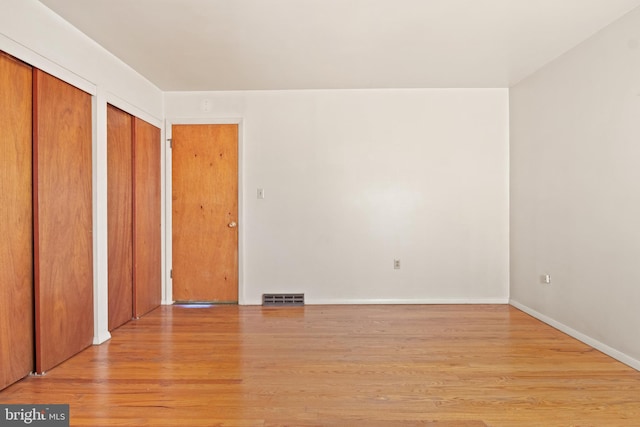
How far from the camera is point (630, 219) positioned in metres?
2.67

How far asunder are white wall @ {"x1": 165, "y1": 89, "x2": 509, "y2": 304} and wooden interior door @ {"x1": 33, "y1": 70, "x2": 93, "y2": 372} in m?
1.72

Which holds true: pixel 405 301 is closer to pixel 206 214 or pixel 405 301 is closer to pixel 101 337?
pixel 206 214

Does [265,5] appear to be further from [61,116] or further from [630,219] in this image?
[630,219]

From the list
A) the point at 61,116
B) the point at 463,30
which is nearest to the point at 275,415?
the point at 61,116

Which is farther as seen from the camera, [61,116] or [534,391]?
[61,116]

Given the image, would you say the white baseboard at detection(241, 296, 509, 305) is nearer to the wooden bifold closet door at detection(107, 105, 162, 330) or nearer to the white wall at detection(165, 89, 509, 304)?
the white wall at detection(165, 89, 509, 304)

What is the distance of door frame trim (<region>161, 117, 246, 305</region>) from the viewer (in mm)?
4449

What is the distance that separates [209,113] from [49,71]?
199 cm

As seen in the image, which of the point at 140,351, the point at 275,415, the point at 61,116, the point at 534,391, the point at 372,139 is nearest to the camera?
the point at 275,415

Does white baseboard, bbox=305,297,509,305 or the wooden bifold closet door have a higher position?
the wooden bifold closet door

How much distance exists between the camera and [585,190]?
A: 123 inches

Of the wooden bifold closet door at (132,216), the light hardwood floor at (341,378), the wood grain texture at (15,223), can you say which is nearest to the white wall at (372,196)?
the light hardwood floor at (341,378)

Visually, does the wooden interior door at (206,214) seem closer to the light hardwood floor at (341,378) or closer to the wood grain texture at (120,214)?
the wood grain texture at (120,214)

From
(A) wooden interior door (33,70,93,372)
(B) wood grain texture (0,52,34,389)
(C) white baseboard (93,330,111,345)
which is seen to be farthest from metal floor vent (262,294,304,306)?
(B) wood grain texture (0,52,34,389)
